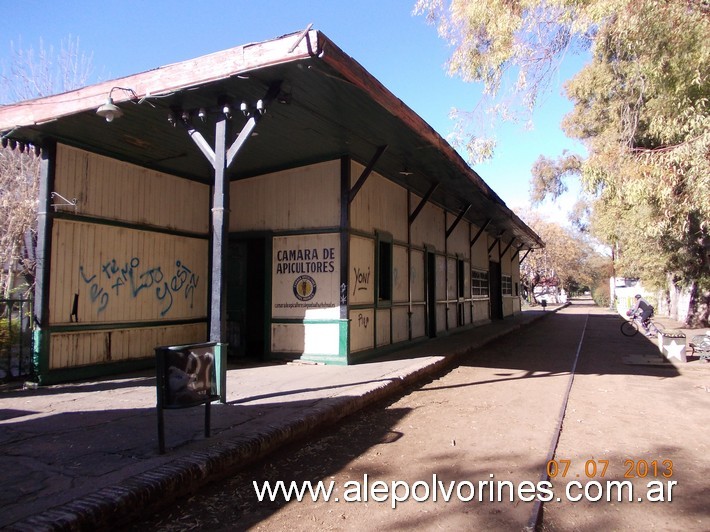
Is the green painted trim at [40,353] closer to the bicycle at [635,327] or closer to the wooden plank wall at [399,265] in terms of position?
the wooden plank wall at [399,265]

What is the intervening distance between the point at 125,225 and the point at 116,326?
1.78 metres

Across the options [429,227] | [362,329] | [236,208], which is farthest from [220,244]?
[429,227]

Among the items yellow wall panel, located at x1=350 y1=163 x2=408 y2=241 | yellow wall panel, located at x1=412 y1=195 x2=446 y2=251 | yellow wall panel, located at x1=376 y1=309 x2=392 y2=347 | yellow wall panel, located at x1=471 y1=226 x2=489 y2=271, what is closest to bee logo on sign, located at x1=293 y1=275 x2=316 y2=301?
yellow wall panel, located at x1=350 y1=163 x2=408 y2=241

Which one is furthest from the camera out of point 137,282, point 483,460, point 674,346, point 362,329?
point 674,346

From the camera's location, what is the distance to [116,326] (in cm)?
828

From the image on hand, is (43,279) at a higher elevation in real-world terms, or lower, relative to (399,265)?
lower

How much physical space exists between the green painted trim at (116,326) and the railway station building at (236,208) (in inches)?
1.0

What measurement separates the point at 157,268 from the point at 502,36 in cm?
861

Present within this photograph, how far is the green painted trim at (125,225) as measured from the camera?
7.53m

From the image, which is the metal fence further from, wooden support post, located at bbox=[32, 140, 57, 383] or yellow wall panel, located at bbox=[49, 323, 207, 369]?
yellow wall panel, located at bbox=[49, 323, 207, 369]

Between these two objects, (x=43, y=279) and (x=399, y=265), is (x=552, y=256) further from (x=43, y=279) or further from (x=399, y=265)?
(x=43, y=279)

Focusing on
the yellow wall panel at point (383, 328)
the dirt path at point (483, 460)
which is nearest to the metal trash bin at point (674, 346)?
the dirt path at point (483, 460)

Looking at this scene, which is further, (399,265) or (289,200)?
(399,265)

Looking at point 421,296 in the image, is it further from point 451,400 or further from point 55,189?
point 55,189
